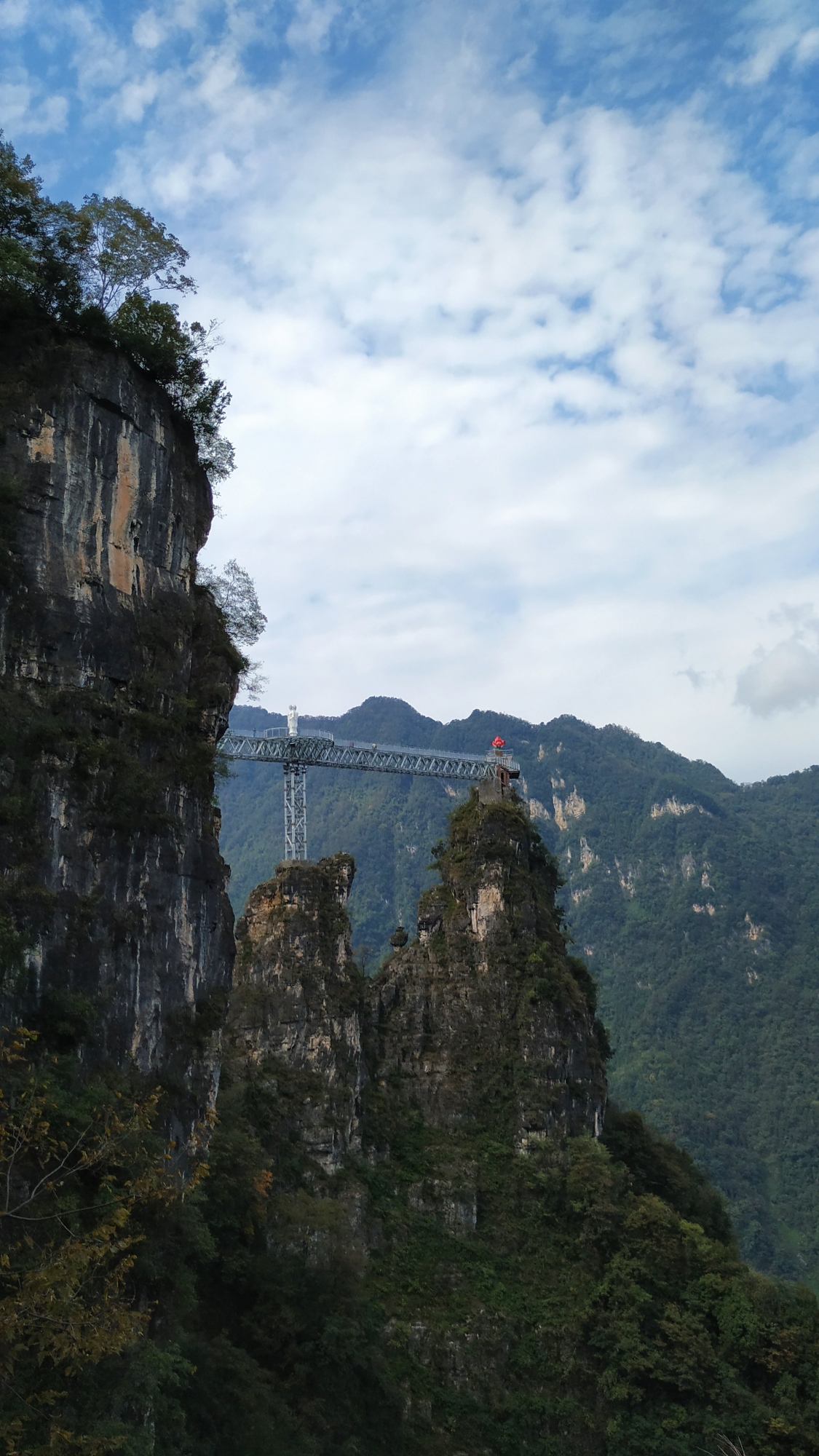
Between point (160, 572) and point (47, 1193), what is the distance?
11.1 m

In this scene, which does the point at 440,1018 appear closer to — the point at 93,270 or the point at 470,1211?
the point at 470,1211

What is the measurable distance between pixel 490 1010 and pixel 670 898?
8918cm

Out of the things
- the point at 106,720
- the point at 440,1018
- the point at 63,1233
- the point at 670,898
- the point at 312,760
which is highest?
the point at 312,760

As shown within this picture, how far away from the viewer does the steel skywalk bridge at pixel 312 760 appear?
137 feet

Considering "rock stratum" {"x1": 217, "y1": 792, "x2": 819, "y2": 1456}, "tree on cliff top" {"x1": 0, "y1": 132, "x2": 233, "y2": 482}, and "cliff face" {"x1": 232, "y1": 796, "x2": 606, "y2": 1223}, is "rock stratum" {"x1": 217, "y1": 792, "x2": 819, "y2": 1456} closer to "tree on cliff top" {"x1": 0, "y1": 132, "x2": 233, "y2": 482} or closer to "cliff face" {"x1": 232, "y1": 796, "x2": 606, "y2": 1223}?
"cliff face" {"x1": 232, "y1": 796, "x2": 606, "y2": 1223}

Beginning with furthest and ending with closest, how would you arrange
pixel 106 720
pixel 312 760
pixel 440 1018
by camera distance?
pixel 312 760 < pixel 440 1018 < pixel 106 720

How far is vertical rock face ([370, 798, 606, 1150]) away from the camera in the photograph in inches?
1383

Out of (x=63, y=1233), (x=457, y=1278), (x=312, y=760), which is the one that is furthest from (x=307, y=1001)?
(x=63, y=1233)

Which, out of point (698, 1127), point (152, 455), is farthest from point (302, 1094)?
point (698, 1127)

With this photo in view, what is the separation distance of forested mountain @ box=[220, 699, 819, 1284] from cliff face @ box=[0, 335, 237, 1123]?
2252cm

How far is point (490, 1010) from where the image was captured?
120 ft

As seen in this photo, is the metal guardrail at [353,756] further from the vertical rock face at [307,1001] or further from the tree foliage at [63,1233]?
the tree foliage at [63,1233]

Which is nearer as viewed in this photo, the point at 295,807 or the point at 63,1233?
the point at 63,1233

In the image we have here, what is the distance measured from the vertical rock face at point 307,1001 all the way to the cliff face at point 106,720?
471 inches
